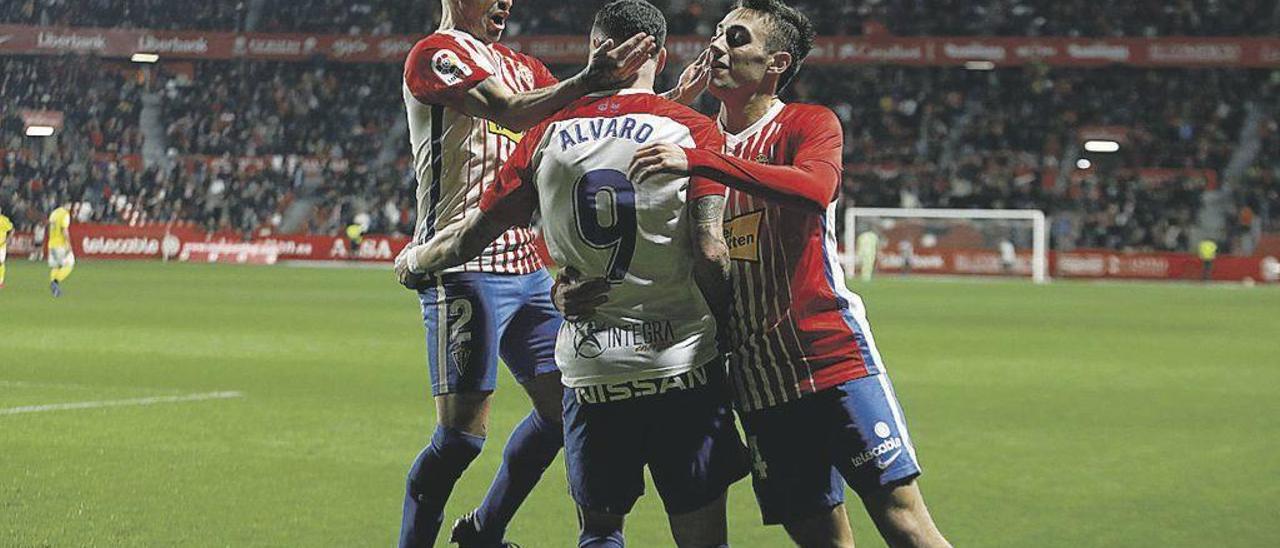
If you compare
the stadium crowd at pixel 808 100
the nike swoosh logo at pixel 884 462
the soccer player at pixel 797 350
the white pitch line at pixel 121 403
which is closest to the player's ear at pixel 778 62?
the soccer player at pixel 797 350

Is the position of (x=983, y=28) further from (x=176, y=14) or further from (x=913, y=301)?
(x=176, y=14)

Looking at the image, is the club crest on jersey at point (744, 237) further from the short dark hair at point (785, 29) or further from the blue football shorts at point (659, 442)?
the short dark hair at point (785, 29)

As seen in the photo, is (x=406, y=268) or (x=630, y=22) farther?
(x=406, y=268)

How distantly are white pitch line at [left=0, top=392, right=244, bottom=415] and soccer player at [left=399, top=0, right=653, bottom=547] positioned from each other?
587 centimetres

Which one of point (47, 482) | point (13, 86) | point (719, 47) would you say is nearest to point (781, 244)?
point (719, 47)

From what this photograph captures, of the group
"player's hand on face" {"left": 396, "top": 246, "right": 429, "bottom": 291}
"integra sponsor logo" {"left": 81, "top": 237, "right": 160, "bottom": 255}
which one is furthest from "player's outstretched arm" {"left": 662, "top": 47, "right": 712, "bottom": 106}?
"integra sponsor logo" {"left": 81, "top": 237, "right": 160, "bottom": 255}

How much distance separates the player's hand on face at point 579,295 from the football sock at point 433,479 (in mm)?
1401

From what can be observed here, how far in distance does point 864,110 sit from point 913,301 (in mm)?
19139

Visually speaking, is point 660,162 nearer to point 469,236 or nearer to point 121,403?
point 469,236

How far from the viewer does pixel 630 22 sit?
386 cm

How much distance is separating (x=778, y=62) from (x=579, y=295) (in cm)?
80

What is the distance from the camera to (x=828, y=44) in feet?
136

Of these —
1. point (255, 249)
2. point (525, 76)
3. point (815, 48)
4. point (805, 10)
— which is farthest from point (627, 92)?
point (805, 10)

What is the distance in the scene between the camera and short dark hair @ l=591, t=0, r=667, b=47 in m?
3.86
